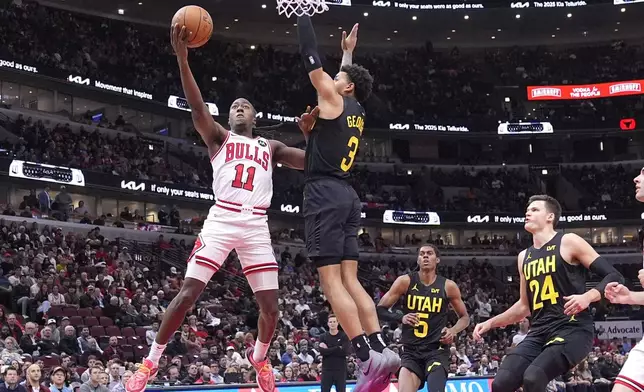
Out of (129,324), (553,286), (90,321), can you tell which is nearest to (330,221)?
(553,286)

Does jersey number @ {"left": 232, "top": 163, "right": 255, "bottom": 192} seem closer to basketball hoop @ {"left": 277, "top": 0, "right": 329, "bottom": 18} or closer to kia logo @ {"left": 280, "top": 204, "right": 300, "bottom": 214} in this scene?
basketball hoop @ {"left": 277, "top": 0, "right": 329, "bottom": 18}

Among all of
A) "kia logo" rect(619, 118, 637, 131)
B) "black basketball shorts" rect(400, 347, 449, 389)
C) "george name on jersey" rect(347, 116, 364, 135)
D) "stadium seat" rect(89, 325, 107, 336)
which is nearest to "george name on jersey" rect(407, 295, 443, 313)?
"black basketball shorts" rect(400, 347, 449, 389)

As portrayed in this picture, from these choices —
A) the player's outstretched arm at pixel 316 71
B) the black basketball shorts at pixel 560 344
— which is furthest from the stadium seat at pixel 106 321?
the black basketball shorts at pixel 560 344

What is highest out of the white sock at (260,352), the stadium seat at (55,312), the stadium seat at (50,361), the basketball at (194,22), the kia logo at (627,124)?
the kia logo at (627,124)

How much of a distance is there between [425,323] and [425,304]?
249mm

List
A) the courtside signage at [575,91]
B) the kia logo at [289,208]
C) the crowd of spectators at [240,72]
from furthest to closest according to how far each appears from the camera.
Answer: the courtside signage at [575,91]
the kia logo at [289,208]
the crowd of spectators at [240,72]

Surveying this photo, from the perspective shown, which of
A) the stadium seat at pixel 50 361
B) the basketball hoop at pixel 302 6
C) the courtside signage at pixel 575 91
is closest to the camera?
the basketball hoop at pixel 302 6

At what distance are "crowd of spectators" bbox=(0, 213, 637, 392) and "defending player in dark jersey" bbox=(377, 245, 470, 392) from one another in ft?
17.7

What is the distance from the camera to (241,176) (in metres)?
8.76

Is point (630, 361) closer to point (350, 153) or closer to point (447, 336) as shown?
point (350, 153)

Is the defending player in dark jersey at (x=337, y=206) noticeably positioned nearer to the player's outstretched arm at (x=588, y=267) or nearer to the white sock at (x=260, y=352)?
the white sock at (x=260, y=352)

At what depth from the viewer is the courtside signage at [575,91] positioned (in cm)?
4784

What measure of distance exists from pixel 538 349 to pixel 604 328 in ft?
102

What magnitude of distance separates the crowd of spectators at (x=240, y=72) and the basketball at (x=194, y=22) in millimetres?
28171
